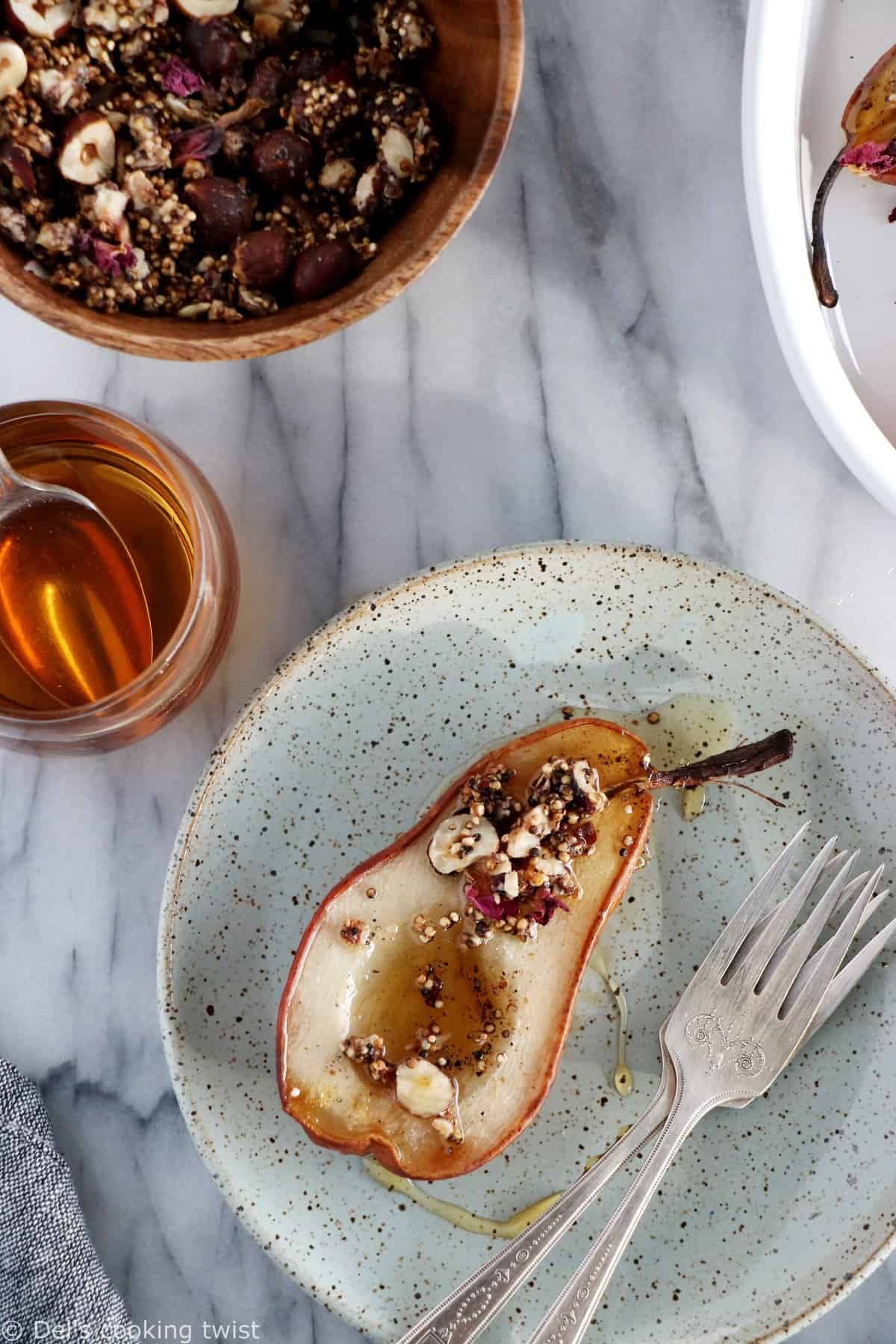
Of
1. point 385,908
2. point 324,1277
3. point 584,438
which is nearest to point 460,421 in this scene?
point 584,438

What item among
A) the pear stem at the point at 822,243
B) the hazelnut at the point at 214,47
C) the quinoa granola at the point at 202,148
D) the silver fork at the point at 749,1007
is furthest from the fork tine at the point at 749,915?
the hazelnut at the point at 214,47

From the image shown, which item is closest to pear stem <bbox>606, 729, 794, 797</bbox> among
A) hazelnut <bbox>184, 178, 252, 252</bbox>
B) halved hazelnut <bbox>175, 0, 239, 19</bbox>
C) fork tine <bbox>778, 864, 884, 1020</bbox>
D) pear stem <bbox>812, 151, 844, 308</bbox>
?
fork tine <bbox>778, 864, 884, 1020</bbox>

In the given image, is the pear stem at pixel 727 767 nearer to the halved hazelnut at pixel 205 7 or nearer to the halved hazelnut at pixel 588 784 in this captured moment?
the halved hazelnut at pixel 588 784

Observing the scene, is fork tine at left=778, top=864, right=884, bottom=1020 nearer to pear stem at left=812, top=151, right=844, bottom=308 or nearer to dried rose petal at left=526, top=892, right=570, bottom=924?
dried rose petal at left=526, top=892, right=570, bottom=924

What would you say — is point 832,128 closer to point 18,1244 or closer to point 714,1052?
point 714,1052

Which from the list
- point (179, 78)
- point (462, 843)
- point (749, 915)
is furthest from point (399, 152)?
point (749, 915)
